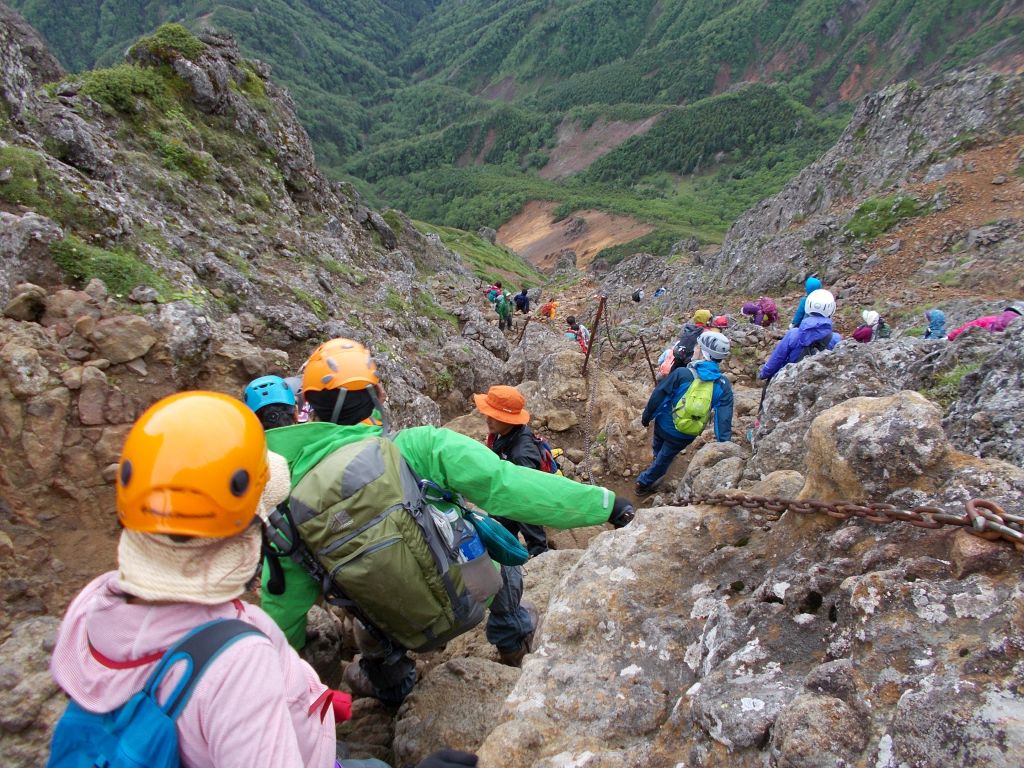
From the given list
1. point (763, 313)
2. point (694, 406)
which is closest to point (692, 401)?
point (694, 406)

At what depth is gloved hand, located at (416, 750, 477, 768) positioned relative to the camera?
85.0 inches

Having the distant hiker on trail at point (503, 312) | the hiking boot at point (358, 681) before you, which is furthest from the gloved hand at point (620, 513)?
the distant hiker on trail at point (503, 312)

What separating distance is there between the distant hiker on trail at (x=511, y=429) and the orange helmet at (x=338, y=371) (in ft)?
5.35

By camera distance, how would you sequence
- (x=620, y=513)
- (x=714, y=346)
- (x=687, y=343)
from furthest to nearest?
(x=687, y=343), (x=714, y=346), (x=620, y=513)

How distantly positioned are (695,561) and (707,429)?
5856 millimetres

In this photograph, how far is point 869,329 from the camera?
969 cm

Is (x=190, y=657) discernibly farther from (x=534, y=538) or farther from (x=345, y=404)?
(x=534, y=538)

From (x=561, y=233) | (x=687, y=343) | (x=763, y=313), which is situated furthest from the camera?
(x=561, y=233)

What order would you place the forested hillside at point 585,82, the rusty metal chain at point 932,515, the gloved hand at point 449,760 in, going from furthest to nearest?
the forested hillside at point 585,82 → the gloved hand at point 449,760 → the rusty metal chain at point 932,515

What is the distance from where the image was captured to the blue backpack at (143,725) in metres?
1.38

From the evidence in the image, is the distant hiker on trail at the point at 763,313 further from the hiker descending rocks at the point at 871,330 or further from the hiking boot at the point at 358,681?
the hiking boot at the point at 358,681

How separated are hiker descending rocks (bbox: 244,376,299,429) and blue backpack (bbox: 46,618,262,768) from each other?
6.75 ft

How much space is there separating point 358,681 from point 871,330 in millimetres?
9949

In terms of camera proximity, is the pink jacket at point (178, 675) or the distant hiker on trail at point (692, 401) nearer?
the pink jacket at point (178, 675)
